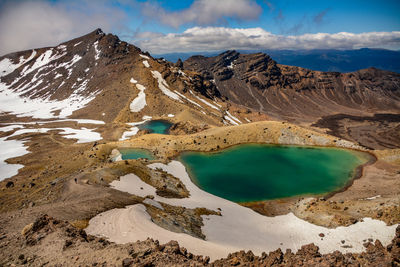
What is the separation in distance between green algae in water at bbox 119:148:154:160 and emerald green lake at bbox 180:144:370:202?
1064 cm

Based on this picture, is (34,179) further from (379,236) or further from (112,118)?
(112,118)

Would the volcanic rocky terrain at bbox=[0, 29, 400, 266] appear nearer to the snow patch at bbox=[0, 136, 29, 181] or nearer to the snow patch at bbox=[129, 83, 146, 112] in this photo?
the snow patch at bbox=[0, 136, 29, 181]

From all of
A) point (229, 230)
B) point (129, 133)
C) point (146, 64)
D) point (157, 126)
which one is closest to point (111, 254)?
point (229, 230)

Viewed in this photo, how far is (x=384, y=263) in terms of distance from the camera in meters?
15.8

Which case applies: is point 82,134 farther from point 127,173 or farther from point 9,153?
point 127,173

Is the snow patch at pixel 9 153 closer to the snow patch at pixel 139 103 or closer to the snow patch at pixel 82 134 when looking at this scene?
the snow patch at pixel 82 134

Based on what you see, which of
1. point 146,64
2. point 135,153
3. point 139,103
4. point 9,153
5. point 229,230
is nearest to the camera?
point 229,230

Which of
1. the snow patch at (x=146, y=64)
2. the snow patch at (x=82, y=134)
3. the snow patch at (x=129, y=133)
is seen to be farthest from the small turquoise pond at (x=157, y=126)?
the snow patch at (x=146, y=64)

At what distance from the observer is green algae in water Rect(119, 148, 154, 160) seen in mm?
65938

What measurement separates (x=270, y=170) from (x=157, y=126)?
2661 inches

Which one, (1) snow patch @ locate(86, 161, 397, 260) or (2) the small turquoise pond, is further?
(2) the small turquoise pond

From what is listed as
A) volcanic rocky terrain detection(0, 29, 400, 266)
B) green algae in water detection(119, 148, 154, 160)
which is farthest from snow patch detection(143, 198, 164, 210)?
green algae in water detection(119, 148, 154, 160)

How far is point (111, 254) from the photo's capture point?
15648 mm

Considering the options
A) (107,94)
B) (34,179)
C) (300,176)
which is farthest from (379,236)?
(107,94)
